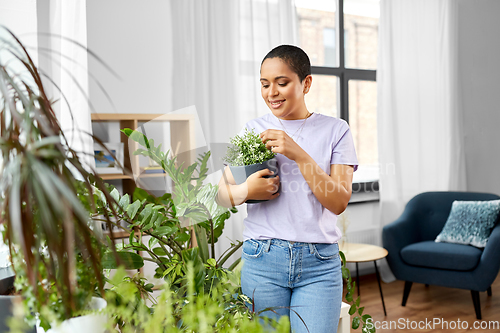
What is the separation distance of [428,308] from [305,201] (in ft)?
8.24

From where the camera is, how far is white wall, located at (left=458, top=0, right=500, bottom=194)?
448cm

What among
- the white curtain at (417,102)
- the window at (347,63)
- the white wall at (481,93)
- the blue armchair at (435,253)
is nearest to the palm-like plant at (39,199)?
the blue armchair at (435,253)

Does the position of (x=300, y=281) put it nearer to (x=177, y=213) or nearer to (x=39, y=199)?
(x=177, y=213)

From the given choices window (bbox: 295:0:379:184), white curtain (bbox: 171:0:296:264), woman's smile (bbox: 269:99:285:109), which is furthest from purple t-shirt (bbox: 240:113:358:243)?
window (bbox: 295:0:379:184)

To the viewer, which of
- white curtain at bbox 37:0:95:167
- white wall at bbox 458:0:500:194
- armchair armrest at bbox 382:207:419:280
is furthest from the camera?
white wall at bbox 458:0:500:194

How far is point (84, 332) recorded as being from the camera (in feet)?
1.90

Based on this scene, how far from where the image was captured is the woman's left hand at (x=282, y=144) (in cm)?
106

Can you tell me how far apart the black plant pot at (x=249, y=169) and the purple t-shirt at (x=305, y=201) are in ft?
0.22

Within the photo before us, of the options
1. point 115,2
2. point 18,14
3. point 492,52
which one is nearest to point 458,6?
point 492,52

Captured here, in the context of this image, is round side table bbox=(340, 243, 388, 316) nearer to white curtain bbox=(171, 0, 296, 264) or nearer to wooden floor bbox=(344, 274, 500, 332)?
wooden floor bbox=(344, 274, 500, 332)

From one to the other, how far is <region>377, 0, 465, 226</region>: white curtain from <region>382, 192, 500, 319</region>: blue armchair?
39 cm

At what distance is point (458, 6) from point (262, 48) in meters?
2.48

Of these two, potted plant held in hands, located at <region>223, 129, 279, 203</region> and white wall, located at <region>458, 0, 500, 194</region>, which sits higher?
white wall, located at <region>458, 0, 500, 194</region>

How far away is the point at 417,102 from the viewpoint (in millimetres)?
4098
